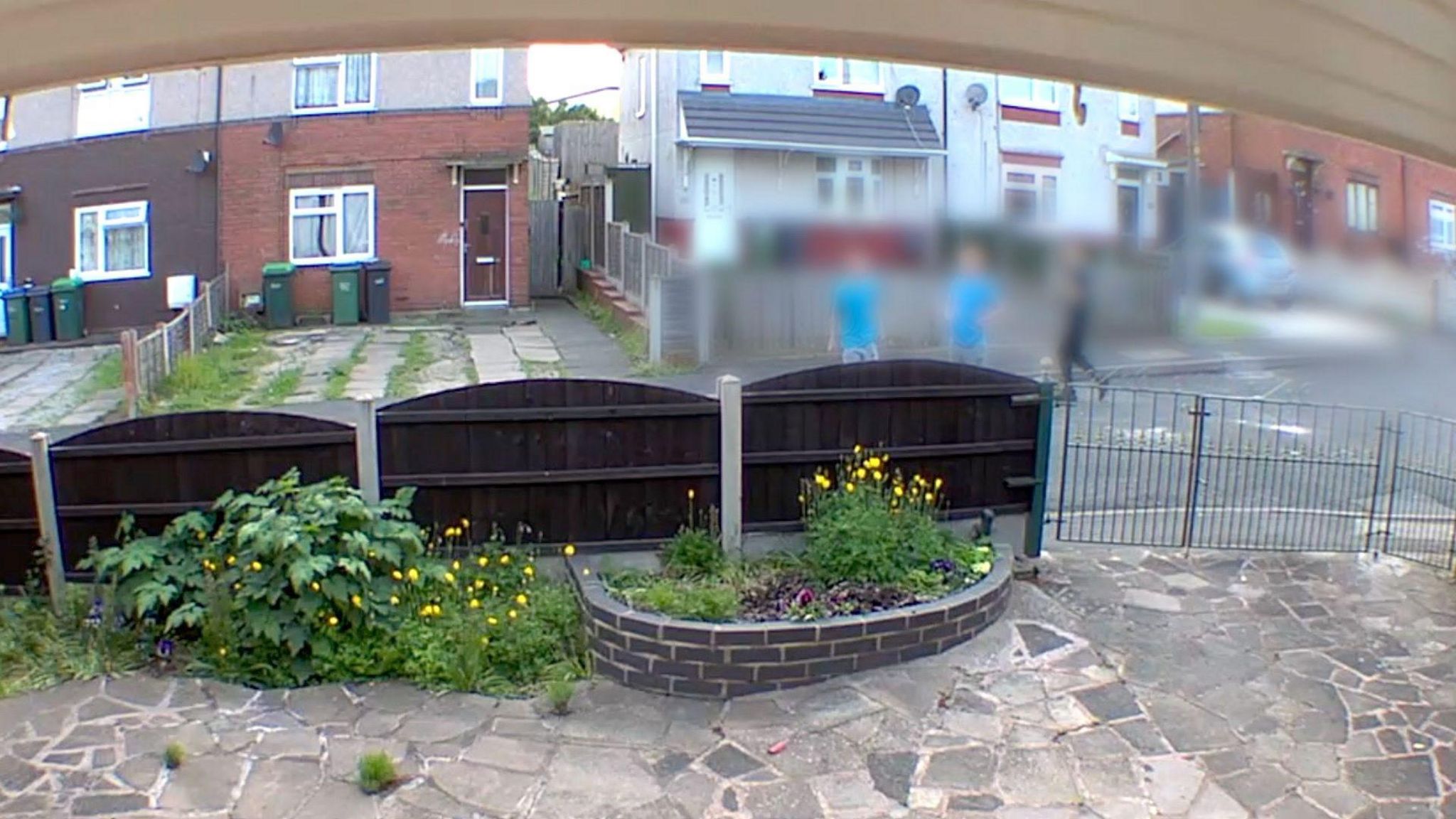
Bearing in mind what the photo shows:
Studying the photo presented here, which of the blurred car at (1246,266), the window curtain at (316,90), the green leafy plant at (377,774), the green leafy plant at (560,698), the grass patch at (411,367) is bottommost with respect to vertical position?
the green leafy plant at (377,774)

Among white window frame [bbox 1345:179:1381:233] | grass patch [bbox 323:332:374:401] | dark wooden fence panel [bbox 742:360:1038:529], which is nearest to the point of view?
white window frame [bbox 1345:179:1381:233]

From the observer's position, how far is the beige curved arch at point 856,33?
1.45m

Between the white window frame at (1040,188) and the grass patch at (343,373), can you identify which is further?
the grass patch at (343,373)

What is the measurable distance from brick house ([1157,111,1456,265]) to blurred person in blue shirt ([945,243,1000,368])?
10.1 inches

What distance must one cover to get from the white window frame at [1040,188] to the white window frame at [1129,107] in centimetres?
12

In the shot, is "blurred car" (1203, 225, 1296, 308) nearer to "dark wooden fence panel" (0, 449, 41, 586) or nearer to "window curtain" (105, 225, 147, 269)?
"dark wooden fence panel" (0, 449, 41, 586)

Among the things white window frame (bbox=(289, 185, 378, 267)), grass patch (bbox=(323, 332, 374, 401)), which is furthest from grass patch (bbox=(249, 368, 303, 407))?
white window frame (bbox=(289, 185, 378, 267))

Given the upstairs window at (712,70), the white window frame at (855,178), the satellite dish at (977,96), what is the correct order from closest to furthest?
the white window frame at (855,178) < the satellite dish at (977,96) < the upstairs window at (712,70)

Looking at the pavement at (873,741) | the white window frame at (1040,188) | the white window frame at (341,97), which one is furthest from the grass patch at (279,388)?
the white window frame at (1040,188)

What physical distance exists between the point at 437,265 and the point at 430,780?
12805mm

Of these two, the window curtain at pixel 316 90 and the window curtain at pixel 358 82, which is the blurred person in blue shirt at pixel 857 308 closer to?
the window curtain at pixel 316 90

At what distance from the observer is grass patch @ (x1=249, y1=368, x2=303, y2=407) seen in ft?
33.4

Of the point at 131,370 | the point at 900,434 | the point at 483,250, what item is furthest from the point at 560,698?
the point at 483,250

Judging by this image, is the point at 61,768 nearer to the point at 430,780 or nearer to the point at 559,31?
the point at 430,780
